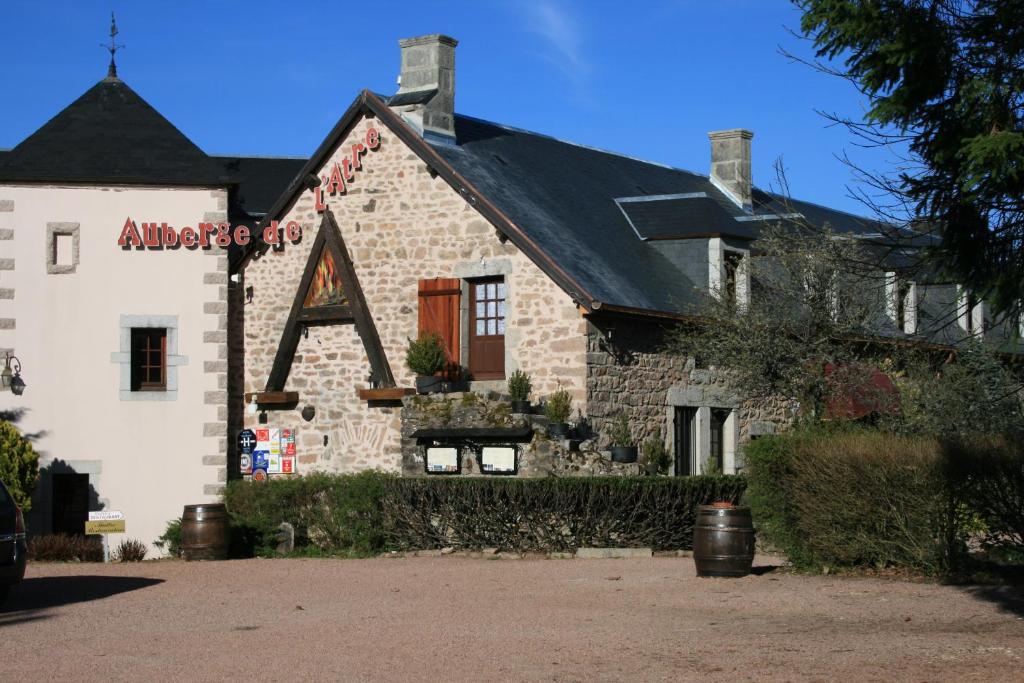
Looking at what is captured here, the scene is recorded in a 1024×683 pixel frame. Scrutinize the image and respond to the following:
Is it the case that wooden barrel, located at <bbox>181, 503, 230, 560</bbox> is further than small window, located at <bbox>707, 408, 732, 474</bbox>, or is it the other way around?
small window, located at <bbox>707, 408, 732, 474</bbox>

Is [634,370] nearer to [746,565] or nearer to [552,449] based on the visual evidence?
[552,449]

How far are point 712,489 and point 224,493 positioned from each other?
728 cm

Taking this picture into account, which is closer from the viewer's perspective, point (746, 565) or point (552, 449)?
point (746, 565)

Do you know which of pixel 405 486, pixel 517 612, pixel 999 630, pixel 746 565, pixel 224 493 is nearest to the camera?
pixel 999 630

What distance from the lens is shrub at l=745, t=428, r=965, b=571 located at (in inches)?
541

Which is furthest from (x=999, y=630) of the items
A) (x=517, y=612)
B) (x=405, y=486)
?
(x=405, y=486)

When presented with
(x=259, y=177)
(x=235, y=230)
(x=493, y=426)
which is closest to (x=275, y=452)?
(x=235, y=230)

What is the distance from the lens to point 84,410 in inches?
899

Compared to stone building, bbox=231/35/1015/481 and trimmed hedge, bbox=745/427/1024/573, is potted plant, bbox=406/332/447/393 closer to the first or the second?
stone building, bbox=231/35/1015/481

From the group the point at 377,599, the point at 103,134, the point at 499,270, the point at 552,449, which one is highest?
the point at 103,134

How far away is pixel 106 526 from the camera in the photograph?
18844mm

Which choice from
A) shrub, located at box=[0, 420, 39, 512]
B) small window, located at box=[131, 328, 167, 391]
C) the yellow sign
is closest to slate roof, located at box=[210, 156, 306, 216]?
small window, located at box=[131, 328, 167, 391]

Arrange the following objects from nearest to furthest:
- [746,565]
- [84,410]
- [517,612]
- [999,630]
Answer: [999,630] → [517,612] → [746,565] → [84,410]

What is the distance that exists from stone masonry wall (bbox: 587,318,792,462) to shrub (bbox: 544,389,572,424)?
411 millimetres
